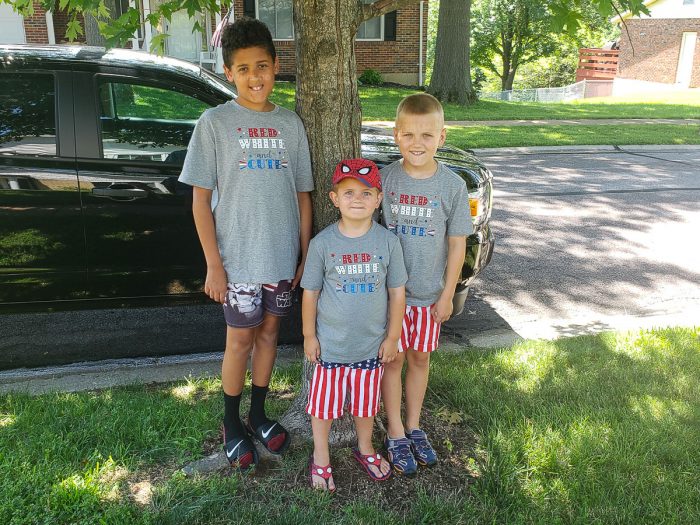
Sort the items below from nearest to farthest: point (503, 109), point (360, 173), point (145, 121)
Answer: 1. point (360, 173)
2. point (145, 121)
3. point (503, 109)

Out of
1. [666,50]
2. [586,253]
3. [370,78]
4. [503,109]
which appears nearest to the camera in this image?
[586,253]

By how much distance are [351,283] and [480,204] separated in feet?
6.22

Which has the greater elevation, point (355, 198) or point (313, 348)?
point (355, 198)

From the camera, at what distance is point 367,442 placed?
2859 mm

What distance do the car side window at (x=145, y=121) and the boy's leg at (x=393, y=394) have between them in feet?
6.28

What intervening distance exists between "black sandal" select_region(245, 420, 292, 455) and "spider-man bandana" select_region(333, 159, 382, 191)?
1.17 metres

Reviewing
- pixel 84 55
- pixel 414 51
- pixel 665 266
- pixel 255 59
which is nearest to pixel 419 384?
pixel 255 59

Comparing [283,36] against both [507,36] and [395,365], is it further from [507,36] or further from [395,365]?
[507,36]

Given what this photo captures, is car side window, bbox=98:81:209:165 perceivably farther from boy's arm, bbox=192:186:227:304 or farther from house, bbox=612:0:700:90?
house, bbox=612:0:700:90

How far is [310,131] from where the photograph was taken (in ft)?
9.35

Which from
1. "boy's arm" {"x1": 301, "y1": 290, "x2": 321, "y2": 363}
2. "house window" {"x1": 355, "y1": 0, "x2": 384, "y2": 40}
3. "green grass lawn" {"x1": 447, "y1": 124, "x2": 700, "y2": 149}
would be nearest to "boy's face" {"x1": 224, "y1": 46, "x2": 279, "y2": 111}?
"boy's arm" {"x1": 301, "y1": 290, "x2": 321, "y2": 363}

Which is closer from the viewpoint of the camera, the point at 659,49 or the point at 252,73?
the point at 252,73

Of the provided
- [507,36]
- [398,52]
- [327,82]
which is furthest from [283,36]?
[507,36]

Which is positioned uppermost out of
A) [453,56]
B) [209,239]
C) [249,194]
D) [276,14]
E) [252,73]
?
[276,14]
